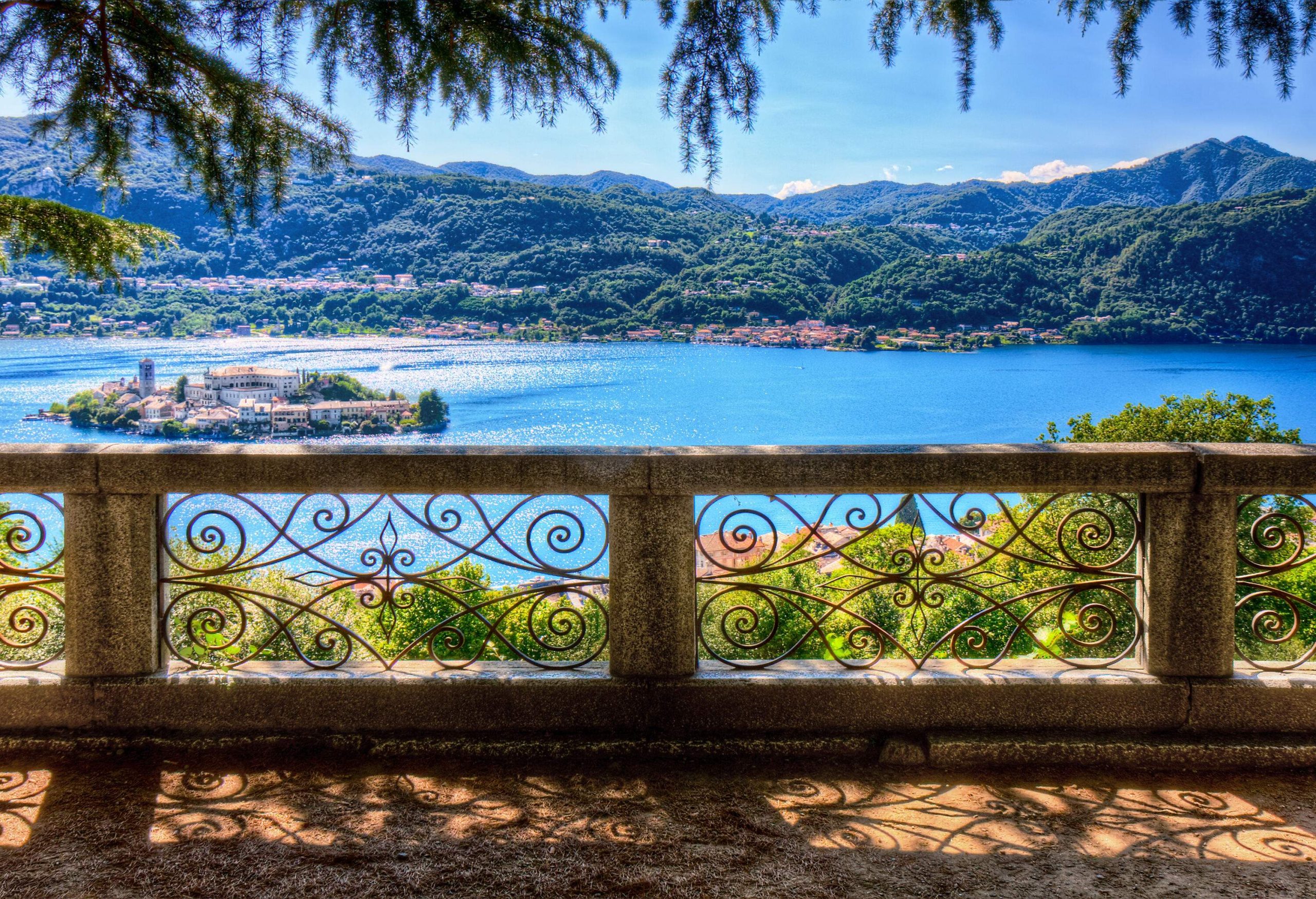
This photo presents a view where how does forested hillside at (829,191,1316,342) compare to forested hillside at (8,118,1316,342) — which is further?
forested hillside at (8,118,1316,342)

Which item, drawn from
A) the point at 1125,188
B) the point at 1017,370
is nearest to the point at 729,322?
the point at 1017,370

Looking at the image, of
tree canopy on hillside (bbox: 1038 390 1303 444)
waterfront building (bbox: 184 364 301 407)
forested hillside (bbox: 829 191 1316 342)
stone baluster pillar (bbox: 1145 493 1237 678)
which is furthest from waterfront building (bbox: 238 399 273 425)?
forested hillside (bbox: 829 191 1316 342)

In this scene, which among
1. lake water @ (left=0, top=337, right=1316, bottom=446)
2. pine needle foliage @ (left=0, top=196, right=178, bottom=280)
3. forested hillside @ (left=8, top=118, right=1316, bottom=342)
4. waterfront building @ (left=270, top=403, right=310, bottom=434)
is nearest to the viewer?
pine needle foliage @ (left=0, top=196, right=178, bottom=280)

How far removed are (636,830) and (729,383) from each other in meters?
52.4

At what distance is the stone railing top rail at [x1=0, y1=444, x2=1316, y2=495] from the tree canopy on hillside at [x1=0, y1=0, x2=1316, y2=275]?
144 cm

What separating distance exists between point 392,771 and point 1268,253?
47344 mm

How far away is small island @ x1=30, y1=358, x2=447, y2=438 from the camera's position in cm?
2683

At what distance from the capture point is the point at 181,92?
12.0 ft

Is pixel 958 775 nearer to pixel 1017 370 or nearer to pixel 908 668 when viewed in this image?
pixel 908 668

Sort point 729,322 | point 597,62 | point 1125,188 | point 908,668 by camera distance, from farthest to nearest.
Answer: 1. point 1125,188
2. point 729,322
3. point 597,62
4. point 908,668

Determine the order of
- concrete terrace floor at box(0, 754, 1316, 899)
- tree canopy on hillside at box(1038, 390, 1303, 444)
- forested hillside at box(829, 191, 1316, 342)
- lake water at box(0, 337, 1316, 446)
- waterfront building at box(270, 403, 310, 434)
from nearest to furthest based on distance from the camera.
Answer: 1. concrete terrace floor at box(0, 754, 1316, 899)
2. tree canopy on hillside at box(1038, 390, 1303, 444)
3. waterfront building at box(270, 403, 310, 434)
4. forested hillside at box(829, 191, 1316, 342)
5. lake water at box(0, 337, 1316, 446)

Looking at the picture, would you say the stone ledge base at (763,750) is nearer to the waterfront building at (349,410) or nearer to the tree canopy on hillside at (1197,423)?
the tree canopy on hillside at (1197,423)

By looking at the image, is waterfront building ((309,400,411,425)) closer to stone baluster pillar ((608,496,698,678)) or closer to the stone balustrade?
the stone balustrade

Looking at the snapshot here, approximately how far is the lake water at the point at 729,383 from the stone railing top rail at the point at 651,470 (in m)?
36.2
